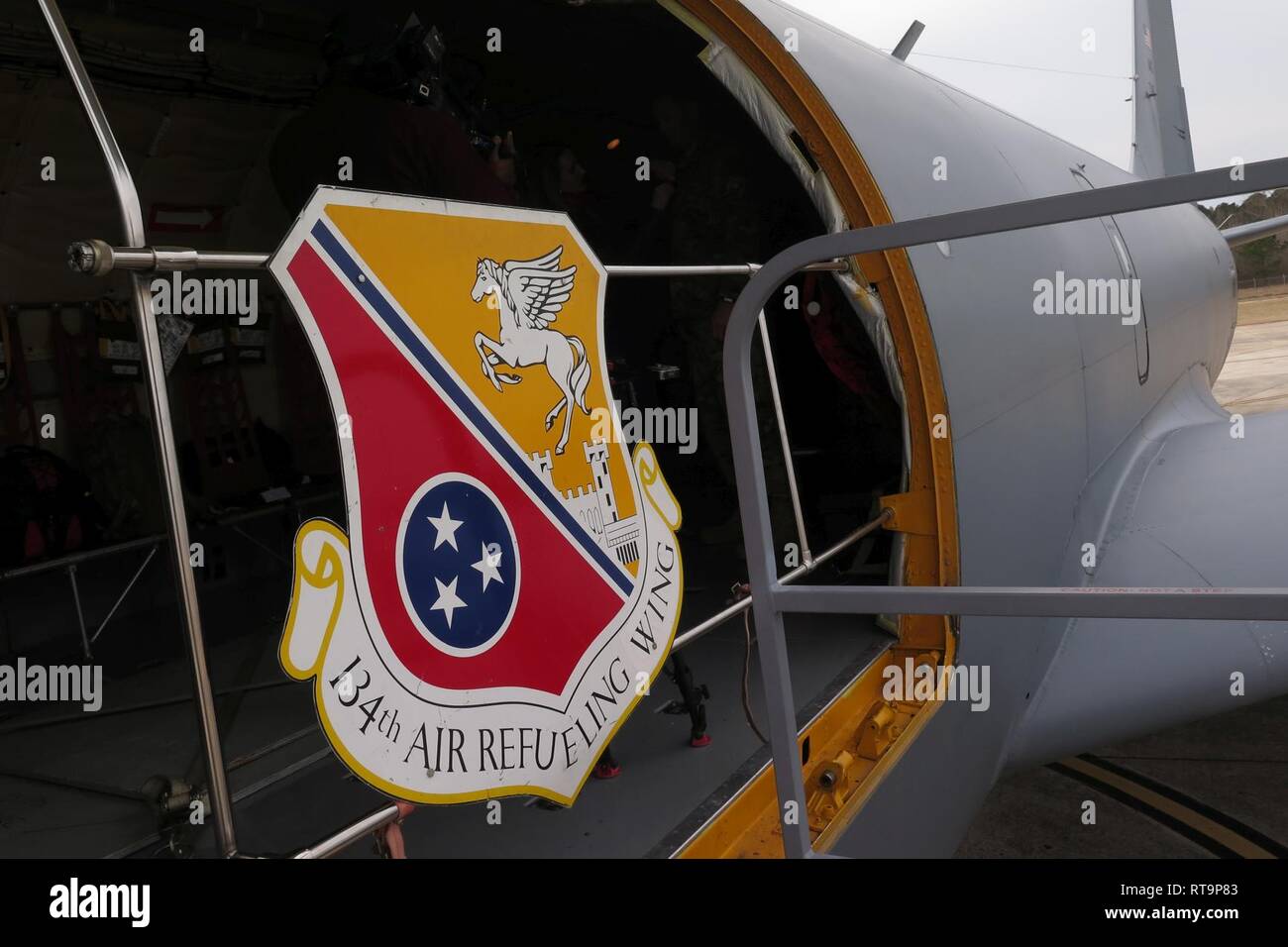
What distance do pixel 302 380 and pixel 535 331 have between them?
445 centimetres

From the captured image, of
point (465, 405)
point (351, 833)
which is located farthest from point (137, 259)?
point (351, 833)

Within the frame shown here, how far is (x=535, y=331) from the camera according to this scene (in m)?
1.95

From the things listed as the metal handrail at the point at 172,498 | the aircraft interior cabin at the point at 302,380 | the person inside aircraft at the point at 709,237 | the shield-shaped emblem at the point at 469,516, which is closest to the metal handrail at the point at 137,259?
the metal handrail at the point at 172,498

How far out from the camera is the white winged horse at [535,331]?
185cm

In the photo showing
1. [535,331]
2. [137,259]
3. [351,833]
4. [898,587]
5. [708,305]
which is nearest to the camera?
[137,259]

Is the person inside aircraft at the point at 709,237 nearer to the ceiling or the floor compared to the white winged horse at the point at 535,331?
nearer to the ceiling

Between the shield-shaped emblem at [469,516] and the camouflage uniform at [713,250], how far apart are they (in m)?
2.10

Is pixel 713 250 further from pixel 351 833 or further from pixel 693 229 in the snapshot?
pixel 351 833

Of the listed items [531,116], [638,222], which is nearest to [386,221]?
[531,116]

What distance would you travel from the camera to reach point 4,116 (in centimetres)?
432

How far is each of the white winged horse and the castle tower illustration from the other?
8 cm

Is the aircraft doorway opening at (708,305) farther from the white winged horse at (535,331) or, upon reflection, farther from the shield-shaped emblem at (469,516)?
the white winged horse at (535,331)

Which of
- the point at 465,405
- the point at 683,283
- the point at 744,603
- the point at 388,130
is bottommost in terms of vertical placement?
the point at 744,603
